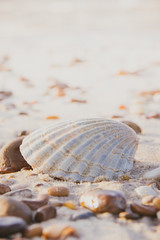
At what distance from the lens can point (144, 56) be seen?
8273 mm

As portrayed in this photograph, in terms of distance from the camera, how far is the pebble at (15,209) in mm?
1572

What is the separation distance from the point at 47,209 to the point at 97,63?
649cm

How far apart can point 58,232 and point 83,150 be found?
3.29ft

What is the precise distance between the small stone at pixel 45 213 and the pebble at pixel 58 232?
146 millimetres

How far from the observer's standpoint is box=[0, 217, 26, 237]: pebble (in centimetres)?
140

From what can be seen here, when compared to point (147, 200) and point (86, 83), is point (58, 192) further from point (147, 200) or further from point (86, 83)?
point (86, 83)

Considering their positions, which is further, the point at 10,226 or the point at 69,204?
the point at 69,204

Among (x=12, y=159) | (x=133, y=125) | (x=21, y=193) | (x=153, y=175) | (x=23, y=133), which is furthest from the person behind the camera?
(x=23, y=133)

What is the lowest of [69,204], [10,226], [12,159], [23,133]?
[23,133]

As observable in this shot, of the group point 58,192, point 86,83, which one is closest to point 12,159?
point 58,192

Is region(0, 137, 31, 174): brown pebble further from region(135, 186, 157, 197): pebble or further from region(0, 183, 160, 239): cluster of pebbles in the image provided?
region(135, 186, 157, 197): pebble

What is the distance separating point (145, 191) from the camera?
202 cm

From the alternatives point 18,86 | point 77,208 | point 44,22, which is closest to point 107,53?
point 18,86

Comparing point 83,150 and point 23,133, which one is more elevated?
point 83,150
